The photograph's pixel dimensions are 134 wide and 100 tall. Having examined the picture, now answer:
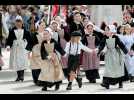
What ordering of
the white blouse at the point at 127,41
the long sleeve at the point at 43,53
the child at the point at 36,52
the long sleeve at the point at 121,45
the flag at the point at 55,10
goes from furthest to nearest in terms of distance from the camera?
the flag at the point at 55,10 → the white blouse at the point at 127,41 → the child at the point at 36,52 → the long sleeve at the point at 121,45 → the long sleeve at the point at 43,53

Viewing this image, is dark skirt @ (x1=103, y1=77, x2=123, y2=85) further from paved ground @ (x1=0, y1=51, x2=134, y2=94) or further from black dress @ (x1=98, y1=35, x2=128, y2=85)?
paved ground @ (x1=0, y1=51, x2=134, y2=94)

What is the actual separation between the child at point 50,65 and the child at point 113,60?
47.2 inches

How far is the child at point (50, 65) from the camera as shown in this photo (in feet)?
52.4

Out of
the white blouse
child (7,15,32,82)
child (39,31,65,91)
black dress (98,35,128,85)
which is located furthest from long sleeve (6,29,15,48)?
the white blouse

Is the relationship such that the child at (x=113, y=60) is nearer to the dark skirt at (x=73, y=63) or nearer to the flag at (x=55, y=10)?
the dark skirt at (x=73, y=63)

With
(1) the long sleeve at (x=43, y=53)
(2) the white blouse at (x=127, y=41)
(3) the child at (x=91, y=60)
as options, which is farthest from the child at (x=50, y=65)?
(2) the white blouse at (x=127, y=41)

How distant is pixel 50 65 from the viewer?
16016mm

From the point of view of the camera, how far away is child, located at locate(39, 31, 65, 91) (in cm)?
1598

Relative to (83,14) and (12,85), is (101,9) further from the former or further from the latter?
(12,85)

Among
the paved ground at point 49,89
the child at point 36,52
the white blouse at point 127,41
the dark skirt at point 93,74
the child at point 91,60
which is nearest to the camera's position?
the paved ground at point 49,89

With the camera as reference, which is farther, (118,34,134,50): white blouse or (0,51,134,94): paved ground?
(118,34,134,50): white blouse

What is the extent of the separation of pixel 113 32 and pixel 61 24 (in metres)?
2.38

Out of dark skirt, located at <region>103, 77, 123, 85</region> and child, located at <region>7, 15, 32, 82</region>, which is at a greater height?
child, located at <region>7, 15, 32, 82</region>

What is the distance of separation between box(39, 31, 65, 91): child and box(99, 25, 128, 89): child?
120 cm
